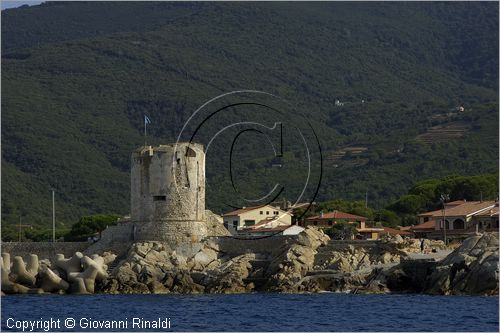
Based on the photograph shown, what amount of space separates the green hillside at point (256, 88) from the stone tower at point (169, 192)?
40456mm

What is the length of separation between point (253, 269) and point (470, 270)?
337 inches

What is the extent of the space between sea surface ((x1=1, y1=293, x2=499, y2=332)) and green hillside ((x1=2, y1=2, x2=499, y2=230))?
159ft

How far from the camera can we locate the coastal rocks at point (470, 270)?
43.6m

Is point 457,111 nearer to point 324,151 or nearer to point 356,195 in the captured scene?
point 324,151

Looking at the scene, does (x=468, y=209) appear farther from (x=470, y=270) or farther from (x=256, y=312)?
(x=256, y=312)

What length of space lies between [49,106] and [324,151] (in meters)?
23.8

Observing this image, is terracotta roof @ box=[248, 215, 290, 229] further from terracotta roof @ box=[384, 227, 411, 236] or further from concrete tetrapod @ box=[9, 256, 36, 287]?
concrete tetrapod @ box=[9, 256, 36, 287]

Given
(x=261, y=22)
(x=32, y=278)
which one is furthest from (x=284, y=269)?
(x=261, y=22)

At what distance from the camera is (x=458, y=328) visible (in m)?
34.5

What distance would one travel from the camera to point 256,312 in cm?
3972

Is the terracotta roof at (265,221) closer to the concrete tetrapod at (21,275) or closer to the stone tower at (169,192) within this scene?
the stone tower at (169,192)

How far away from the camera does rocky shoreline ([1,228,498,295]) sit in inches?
1858

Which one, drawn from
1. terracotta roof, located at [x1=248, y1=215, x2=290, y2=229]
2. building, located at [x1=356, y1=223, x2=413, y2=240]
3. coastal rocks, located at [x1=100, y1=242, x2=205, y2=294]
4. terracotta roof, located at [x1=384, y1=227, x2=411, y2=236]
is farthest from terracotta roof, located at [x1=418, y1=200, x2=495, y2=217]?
coastal rocks, located at [x1=100, y1=242, x2=205, y2=294]

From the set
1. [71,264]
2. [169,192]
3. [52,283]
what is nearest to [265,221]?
[169,192]
